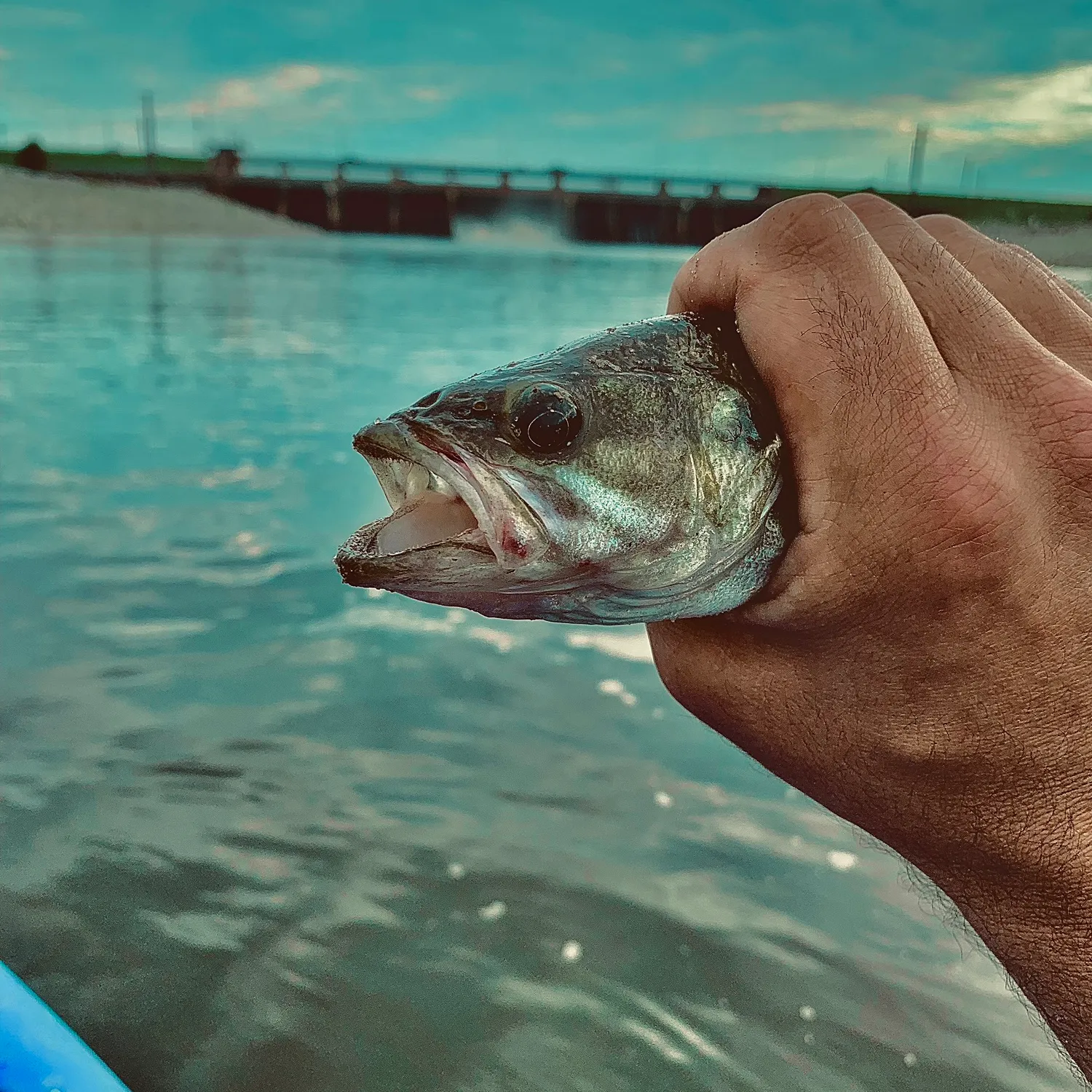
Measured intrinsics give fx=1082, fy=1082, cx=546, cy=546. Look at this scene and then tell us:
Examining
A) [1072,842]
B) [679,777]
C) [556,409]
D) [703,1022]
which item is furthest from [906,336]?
[679,777]

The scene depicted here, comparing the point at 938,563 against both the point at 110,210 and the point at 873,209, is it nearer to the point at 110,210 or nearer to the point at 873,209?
the point at 873,209

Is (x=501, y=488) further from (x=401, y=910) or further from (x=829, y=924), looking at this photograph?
(x=829, y=924)

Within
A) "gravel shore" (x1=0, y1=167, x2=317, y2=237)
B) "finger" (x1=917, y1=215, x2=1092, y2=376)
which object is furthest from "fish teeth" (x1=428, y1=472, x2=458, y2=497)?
"gravel shore" (x1=0, y1=167, x2=317, y2=237)

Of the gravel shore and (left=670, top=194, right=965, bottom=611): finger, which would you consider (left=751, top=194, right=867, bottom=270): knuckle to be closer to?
(left=670, top=194, right=965, bottom=611): finger

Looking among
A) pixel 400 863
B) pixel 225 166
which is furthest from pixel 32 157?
pixel 400 863

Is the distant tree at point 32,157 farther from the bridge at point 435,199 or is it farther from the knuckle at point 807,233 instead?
the knuckle at point 807,233

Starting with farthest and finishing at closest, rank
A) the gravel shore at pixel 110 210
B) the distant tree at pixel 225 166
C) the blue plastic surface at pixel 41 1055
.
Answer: the distant tree at pixel 225 166 < the gravel shore at pixel 110 210 < the blue plastic surface at pixel 41 1055

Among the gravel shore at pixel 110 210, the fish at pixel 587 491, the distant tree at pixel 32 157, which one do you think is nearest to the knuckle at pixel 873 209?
the fish at pixel 587 491
